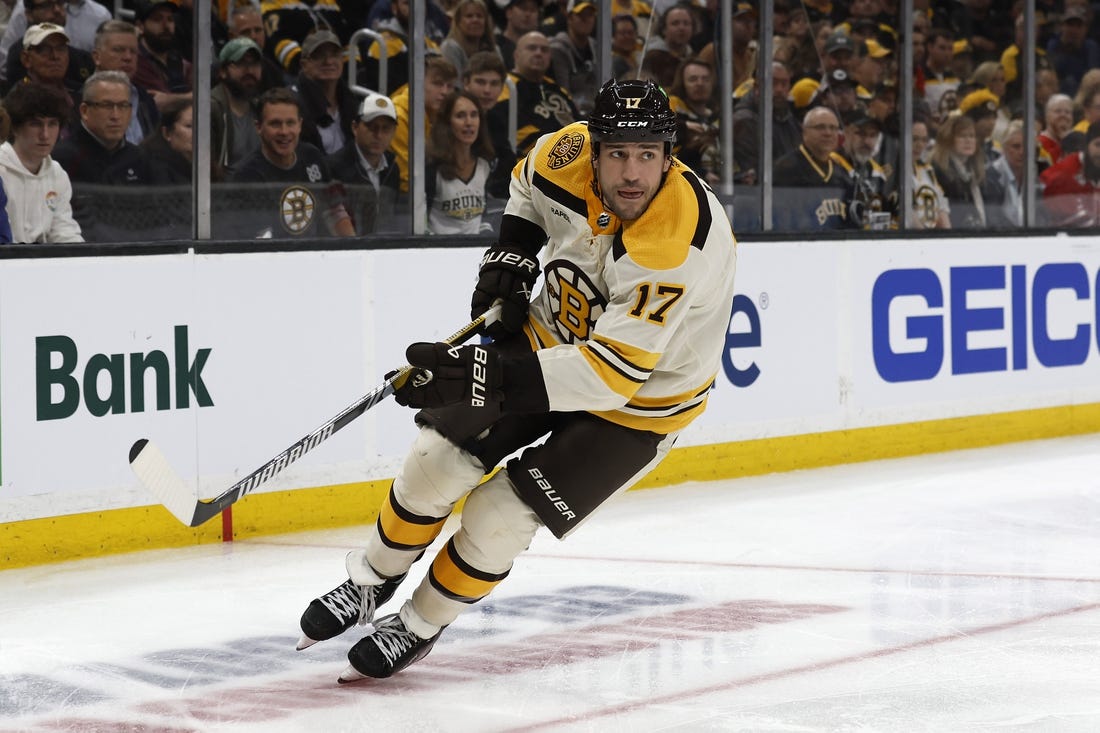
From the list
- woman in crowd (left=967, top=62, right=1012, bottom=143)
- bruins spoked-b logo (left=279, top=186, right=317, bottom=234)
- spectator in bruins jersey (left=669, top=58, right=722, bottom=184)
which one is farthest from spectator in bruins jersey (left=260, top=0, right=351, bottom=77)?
woman in crowd (left=967, top=62, right=1012, bottom=143)

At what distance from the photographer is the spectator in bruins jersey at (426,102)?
5344mm

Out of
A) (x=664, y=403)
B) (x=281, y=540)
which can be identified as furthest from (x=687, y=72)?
(x=664, y=403)

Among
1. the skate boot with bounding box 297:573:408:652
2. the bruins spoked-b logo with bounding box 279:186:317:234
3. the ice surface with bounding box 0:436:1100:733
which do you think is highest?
the bruins spoked-b logo with bounding box 279:186:317:234

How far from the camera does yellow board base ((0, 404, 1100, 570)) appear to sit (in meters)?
4.43

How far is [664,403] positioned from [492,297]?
0.44 m

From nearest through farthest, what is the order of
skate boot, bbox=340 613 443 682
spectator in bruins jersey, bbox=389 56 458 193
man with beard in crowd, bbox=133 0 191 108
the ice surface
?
the ice surface < skate boot, bbox=340 613 443 682 < man with beard in crowd, bbox=133 0 191 108 < spectator in bruins jersey, bbox=389 56 458 193

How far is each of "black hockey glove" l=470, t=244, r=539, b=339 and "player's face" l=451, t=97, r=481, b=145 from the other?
226cm

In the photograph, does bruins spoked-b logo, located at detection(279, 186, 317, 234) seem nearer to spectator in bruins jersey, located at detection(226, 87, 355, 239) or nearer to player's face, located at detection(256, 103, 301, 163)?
spectator in bruins jersey, located at detection(226, 87, 355, 239)

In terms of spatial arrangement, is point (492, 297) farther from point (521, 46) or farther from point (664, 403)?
point (521, 46)

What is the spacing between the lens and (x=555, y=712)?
112 inches

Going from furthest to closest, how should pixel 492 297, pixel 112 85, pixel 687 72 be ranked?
pixel 687 72
pixel 112 85
pixel 492 297

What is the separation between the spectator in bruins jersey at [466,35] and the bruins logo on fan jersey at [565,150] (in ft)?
7.46

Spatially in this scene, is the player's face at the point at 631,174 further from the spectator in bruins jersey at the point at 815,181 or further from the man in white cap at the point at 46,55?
the spectator in bruins jersey at the point at 815,181

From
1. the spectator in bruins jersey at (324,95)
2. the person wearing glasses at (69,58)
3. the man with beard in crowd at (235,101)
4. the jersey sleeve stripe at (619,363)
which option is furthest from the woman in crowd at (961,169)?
the jersey sleeve stripe at (619,363)
